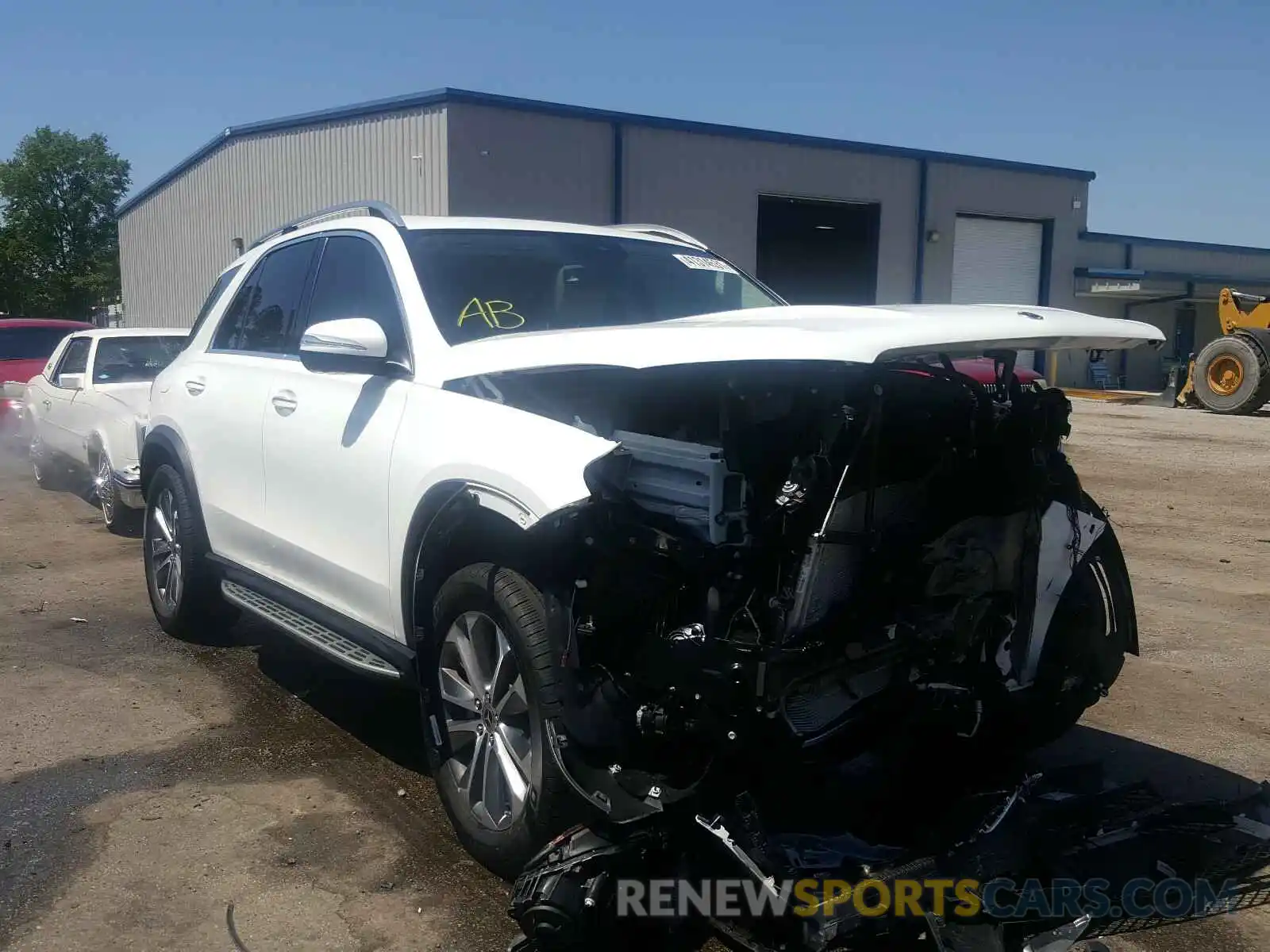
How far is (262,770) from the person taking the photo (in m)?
4.48

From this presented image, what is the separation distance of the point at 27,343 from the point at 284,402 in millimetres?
12589

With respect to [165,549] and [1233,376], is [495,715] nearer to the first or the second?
[165,549]

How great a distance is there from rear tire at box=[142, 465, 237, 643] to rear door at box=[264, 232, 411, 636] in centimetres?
93

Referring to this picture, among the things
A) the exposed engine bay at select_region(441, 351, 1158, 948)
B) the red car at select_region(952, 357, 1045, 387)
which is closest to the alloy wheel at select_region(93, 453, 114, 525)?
the exposed engine bay at select_region(441, 351, 1158, 948)

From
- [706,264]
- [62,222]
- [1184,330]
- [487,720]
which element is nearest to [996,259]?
[1184,330]

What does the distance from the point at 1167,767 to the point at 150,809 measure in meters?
3.81

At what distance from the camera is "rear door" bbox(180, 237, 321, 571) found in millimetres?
4996

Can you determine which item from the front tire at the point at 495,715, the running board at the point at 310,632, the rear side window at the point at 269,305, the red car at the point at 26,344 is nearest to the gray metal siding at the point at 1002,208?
the red car at the point at 26,344

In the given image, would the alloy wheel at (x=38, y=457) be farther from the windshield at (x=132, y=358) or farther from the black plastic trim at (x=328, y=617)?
the black plastic trim at (x=328, y=617)

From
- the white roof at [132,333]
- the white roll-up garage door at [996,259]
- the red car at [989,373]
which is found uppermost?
the white roll-up garage door at [996,259]

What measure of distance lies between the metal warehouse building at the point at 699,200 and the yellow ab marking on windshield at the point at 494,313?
32.1 ft

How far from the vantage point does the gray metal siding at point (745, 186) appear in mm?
20141

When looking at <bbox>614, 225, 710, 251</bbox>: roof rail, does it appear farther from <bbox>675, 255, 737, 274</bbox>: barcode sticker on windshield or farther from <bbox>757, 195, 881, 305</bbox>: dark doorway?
<bbox>757, 195, 881, 305</bbox>: dark doorway

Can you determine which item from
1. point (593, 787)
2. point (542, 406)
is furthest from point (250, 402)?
point (593, 787)
